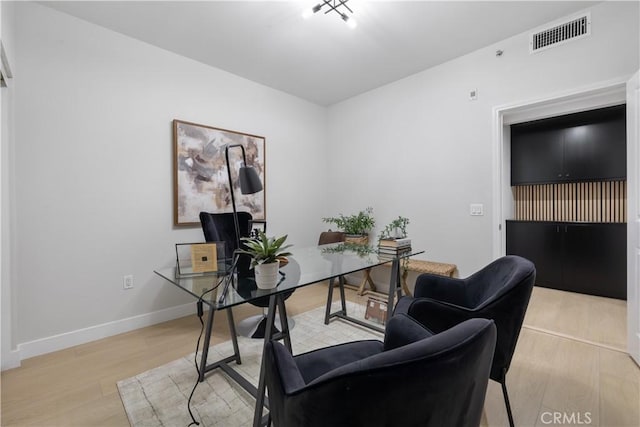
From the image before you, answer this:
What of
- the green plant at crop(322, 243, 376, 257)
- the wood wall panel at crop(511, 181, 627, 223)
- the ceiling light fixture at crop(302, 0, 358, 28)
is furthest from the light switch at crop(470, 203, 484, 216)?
the ceiling light fixture at crop(302, 0, 358, 28)

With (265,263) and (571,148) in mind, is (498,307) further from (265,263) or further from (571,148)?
(571,148)

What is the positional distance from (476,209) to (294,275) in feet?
7.23

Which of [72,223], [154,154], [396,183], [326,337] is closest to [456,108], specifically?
[396,183]

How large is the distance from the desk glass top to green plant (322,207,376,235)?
114cm

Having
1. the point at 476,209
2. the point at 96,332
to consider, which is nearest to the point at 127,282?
the point at 96,332

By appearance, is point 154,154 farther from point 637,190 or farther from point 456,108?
point 637,190

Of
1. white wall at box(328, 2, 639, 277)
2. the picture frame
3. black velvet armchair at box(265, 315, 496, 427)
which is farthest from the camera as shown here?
the picture frame

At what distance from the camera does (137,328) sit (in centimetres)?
267

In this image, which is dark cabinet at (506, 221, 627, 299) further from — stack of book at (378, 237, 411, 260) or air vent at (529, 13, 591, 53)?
stack of book at (378, 237, 411, 260)

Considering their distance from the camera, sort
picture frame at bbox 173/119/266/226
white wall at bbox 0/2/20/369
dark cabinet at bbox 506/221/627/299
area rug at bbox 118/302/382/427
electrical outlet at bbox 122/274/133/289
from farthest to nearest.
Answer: dark cabinet at bbox 506/221/627/299 < picture frame at bbox 173/119/266/226 < electrical outlet at bbox 122/274/133/289 < white wall at bbox 0/2/20/369 < area rug at bbox 118/302/382/427

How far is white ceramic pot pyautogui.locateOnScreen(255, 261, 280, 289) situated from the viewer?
1420mm

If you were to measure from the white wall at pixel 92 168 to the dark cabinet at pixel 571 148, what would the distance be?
13.2ft

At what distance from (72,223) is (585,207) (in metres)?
5.67

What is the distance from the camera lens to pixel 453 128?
3.12 m
